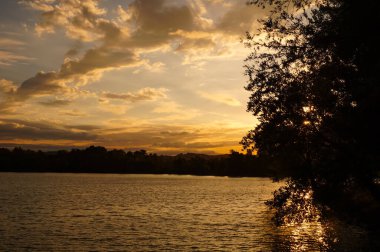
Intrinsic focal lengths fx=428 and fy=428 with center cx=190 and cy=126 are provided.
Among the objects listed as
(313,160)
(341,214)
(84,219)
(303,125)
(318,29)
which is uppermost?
(318,29)

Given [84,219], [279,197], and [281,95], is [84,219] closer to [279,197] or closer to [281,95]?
[279,197]

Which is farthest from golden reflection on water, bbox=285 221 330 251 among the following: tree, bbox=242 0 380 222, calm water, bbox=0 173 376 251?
tree, bbox=242 0 380 222

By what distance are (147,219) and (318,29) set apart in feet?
167

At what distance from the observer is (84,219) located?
2761 inches

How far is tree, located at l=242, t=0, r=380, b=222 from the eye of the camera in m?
24.8

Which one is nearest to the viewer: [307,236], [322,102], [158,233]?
[322,102]

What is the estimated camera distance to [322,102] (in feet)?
92.9

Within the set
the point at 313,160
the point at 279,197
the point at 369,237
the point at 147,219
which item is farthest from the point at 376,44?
the point at 147,219

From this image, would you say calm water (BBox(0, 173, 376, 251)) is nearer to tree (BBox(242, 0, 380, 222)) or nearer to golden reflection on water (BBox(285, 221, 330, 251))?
golden reflection on water (BBox(285, 221, 330, 251))

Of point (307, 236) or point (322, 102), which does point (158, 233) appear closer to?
point (307, 236)

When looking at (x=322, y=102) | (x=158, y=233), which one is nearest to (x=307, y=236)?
(x=158, y=233)

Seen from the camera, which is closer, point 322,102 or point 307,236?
point 322,102

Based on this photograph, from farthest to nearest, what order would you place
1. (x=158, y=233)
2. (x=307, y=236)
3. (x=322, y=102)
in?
(x=158, y=233), (x=307, y=236), (x=322, y=102)

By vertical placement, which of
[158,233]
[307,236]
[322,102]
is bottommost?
[158,233]
